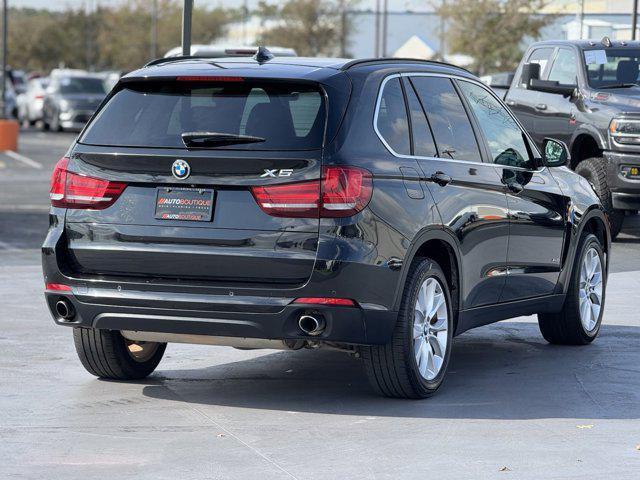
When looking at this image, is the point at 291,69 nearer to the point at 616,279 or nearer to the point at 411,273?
the point at 411,273

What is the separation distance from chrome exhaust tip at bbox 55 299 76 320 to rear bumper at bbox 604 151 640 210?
924 cm

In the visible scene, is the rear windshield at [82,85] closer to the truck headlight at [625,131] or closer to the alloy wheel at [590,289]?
the truck headlight at [625,131]

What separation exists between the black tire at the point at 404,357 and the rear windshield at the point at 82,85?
39308 mm

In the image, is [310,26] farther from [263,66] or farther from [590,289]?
[263,66]

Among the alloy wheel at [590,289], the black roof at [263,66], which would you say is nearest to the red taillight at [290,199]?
the black roof at [263,66]

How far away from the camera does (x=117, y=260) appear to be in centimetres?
738

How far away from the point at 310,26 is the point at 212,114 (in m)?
75.3

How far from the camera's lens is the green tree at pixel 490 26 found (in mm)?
54438

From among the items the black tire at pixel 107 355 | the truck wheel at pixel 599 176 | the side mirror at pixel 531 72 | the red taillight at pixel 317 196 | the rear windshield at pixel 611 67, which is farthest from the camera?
the side mirror at pixel 531 72

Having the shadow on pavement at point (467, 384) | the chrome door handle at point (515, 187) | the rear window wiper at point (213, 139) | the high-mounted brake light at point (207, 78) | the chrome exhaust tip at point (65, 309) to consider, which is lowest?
the shadow on pavement at point (467, 384)

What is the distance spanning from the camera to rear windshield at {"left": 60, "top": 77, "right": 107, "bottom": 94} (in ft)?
151

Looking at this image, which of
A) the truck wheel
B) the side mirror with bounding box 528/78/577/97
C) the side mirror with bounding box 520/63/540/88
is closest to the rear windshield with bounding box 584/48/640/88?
the side mirror with bounding box 528/78/577/97

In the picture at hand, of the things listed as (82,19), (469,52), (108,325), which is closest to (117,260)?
(108,325)

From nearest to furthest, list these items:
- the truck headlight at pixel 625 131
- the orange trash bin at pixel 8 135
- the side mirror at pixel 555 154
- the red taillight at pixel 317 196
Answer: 1. the red taillight at pixel 317 196
2. the side mirror at pixel 555 154
3. the truck headlight at pixel 625 131
4. the orange trash bin at pixel 8 135
